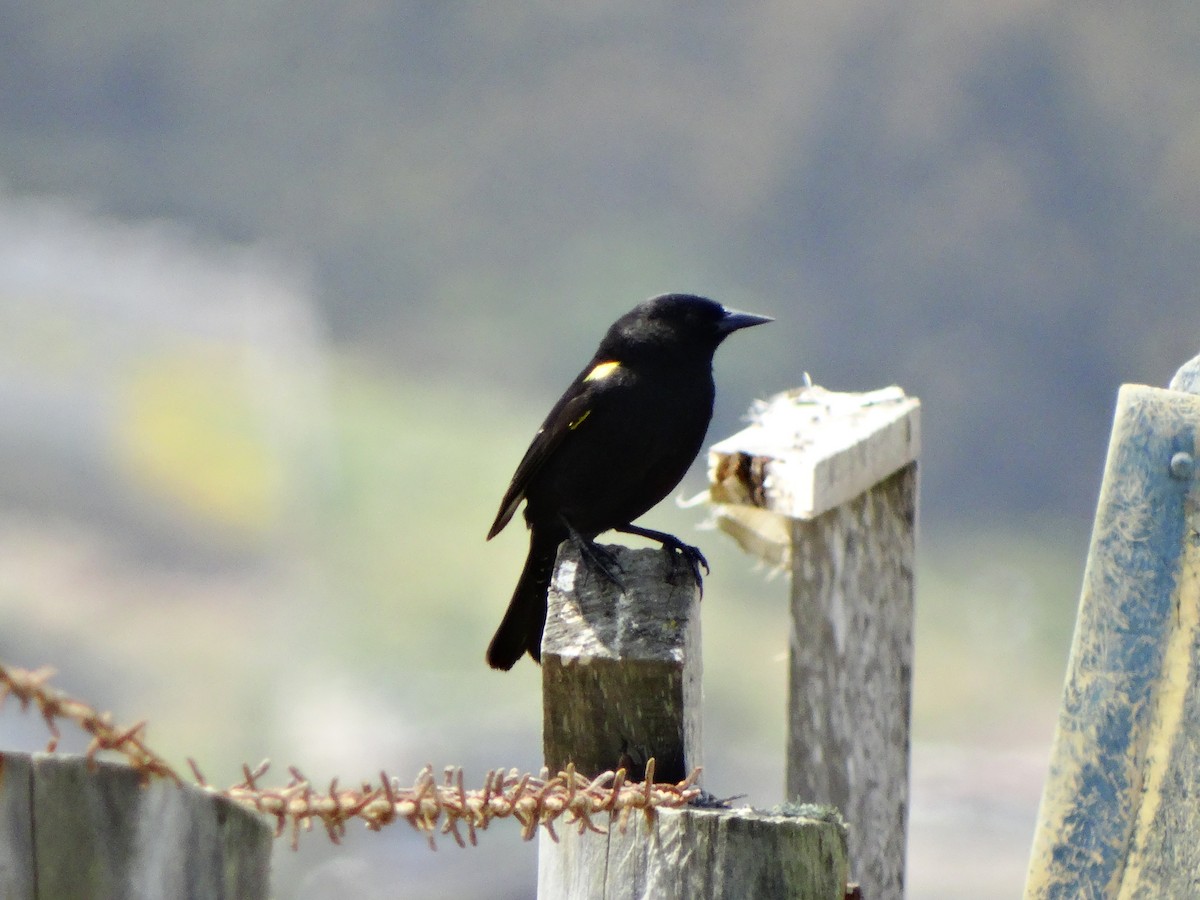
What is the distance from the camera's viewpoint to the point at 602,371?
3633 mm

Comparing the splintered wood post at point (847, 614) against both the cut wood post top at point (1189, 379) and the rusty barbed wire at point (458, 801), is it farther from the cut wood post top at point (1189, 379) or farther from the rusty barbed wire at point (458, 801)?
the rusty barbed wire at point (458, 801)

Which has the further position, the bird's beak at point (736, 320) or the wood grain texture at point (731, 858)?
the bird's beak at point (736, 320)

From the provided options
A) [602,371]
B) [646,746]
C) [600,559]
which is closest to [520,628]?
[602,371]

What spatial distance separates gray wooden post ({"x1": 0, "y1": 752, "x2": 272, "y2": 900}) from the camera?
0.94 metres

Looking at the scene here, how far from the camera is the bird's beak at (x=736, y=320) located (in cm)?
379

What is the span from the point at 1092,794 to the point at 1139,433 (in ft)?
1.35

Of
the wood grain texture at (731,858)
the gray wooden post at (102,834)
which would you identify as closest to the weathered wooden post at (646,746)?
the wood grain texture at (731,858)

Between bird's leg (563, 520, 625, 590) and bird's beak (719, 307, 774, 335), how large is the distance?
1.54 meters

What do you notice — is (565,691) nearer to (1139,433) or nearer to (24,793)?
(1139,433)

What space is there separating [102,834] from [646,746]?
0.89 metres

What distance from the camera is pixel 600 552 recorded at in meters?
2.23

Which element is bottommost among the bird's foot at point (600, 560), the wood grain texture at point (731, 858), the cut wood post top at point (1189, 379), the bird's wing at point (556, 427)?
the wood grain texture at point (731, 858)

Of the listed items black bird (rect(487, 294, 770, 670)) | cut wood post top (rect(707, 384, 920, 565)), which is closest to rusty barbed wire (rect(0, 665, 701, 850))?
cut wood post top (rect(707, 384, 920, 565))

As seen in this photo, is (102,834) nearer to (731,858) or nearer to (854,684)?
(731,858)
